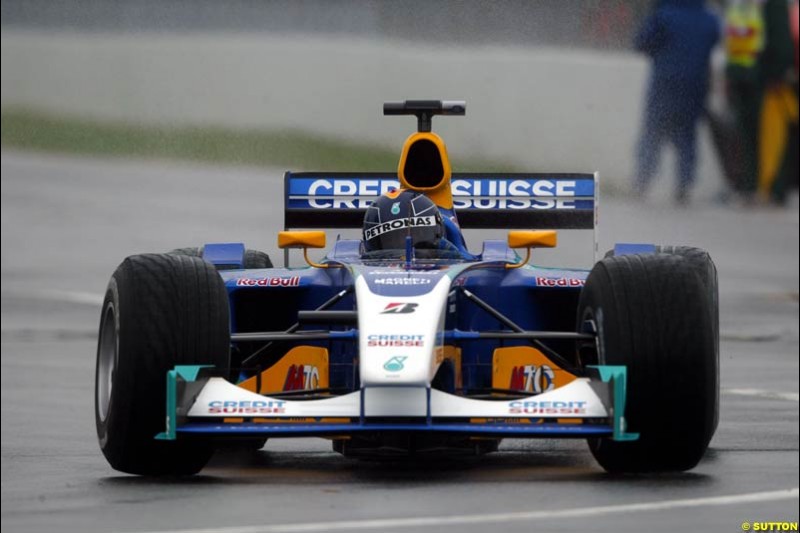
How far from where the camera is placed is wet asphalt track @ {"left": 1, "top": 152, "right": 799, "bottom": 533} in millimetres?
9086

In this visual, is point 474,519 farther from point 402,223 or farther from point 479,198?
point 479,198

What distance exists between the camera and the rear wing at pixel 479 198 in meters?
13.3

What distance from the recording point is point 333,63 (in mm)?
32094

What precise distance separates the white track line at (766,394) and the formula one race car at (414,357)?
2.40 meters

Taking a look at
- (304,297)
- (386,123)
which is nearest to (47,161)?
(386,123)

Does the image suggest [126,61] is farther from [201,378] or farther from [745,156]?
[201,378]

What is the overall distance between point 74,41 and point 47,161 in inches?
98.0

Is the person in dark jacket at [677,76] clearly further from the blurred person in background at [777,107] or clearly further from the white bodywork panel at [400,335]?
the white bodywork panel at [400,335]

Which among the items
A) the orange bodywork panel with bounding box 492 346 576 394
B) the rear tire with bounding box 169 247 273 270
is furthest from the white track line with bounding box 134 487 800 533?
the rear tire with bounding box 169 247 273 270

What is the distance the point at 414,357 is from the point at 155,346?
1094mm

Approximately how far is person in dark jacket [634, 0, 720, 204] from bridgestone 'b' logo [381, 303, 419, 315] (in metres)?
15.1

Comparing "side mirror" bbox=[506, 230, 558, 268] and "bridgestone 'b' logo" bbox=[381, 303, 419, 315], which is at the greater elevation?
"side mirror" bbox=[506, 230, 558, 268]

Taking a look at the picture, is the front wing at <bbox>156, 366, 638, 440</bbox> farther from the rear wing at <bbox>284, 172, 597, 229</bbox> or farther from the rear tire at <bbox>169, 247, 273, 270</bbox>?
the rear wing at <bbox>284, 172, 597, 229</bbox>

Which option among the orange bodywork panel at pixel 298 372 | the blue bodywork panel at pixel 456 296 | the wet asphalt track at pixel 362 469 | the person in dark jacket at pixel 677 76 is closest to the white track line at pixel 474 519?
the wet asphalt track at pixel 362 469
